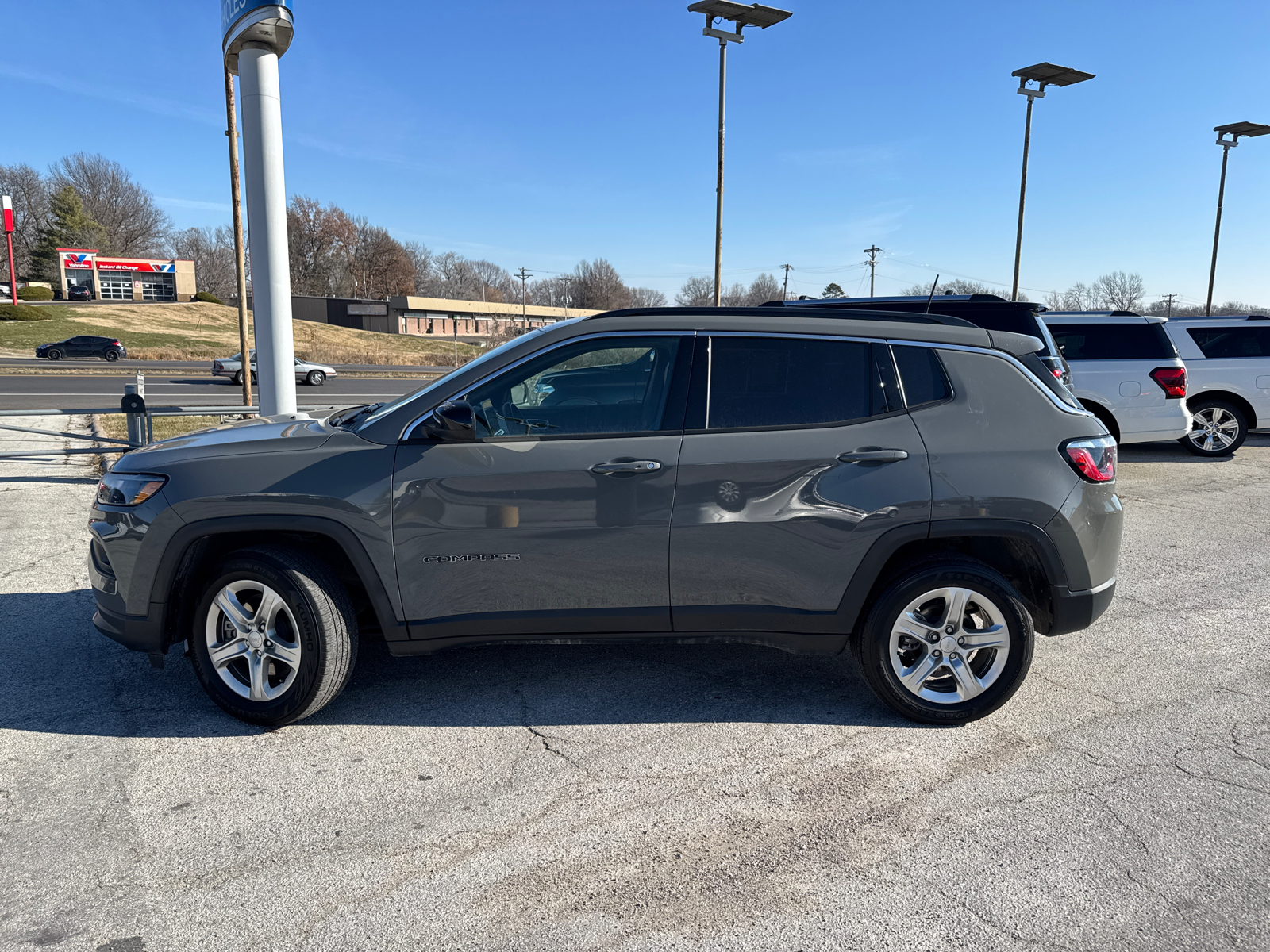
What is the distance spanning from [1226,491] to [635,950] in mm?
10091

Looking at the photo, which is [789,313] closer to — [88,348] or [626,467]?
[626,467]

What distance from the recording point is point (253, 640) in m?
3.86

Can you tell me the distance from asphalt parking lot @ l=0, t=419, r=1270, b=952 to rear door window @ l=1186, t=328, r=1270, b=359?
9.56 metres

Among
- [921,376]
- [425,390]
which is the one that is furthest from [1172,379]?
[425,390]

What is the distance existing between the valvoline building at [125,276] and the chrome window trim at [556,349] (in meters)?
88.4

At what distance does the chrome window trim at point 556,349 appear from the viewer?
3826 millimetres

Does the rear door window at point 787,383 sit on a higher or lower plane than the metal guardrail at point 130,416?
higher

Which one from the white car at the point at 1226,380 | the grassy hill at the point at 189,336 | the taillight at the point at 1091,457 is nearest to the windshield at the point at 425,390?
the taillight at the point at 1091,457

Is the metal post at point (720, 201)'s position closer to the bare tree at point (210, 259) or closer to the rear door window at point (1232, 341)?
the rear door window at point (1232, 341)

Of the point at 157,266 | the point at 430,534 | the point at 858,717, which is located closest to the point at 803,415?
the point at 858,717

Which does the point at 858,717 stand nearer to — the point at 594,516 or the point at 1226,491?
the point at 594,516

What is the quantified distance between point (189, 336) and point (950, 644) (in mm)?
61947

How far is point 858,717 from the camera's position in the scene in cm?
408

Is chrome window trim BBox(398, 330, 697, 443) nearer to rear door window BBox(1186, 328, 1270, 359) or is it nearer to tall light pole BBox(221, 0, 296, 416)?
tall light pole BBox(221, 0, 296, 416)
